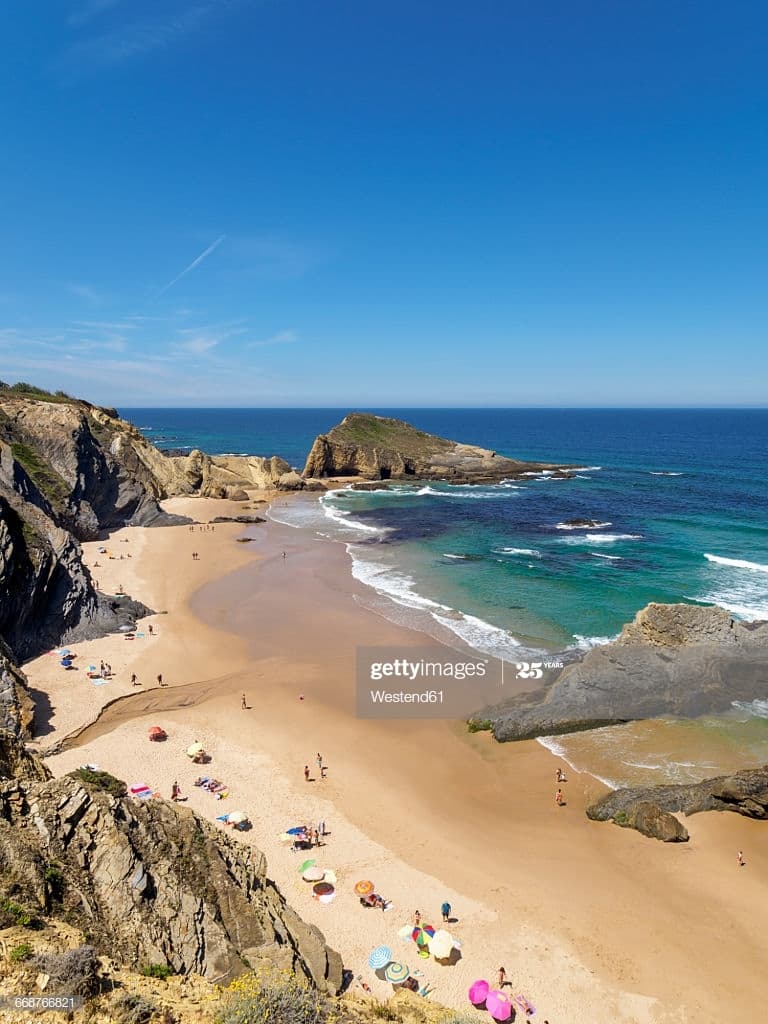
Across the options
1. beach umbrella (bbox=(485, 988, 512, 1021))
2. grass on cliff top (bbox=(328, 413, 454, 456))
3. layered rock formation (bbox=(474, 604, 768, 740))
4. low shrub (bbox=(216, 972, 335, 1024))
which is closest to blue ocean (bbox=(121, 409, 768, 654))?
layered rock formation (bbox=(474, 604, 768, 740))

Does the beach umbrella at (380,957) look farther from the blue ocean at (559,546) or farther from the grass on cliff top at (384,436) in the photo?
the grass on cliff top at (384,436)

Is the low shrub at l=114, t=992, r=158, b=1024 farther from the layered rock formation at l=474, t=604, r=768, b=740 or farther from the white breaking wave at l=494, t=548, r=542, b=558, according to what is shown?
the white breaking wave at l=494, t=548, r=542, b=558

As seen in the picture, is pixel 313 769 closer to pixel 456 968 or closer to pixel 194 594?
pixel 456 968

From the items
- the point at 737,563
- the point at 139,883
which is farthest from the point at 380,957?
the point at 737,563

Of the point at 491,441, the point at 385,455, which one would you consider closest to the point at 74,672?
the point at 385,455

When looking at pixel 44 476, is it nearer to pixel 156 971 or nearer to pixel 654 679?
pixel 654 679

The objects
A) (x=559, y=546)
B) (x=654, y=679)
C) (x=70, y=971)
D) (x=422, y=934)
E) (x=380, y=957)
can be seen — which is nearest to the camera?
(x=70, y=971)
